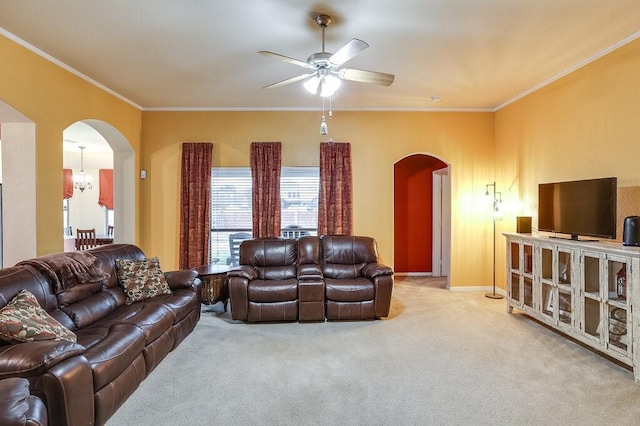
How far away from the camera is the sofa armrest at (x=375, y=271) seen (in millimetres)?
4555

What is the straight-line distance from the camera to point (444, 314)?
190 inches

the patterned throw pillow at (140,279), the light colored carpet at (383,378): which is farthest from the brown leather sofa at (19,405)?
the patterned throw pillow at (140,279)

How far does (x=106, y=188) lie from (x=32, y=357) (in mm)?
8761

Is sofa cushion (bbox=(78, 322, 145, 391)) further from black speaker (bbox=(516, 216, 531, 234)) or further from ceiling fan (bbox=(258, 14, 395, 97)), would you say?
black speaker (bbox=(516, 216, 531, 234))

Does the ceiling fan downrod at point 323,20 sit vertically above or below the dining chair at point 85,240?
above

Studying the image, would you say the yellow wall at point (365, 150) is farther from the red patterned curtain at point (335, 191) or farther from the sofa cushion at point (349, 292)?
the sofa cushion at point (349, 292)

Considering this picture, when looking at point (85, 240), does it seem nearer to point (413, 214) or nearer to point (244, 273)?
point (244, 273)

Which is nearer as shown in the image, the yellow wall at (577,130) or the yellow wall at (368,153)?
the yellow wall at (577,130)

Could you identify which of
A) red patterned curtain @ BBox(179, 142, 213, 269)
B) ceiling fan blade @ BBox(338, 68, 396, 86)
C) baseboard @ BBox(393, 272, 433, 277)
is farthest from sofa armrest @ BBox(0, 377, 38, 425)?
baseboard @ BBox(393, 272, 433, 277)

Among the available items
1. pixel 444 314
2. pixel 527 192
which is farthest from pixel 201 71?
pixel 527 192

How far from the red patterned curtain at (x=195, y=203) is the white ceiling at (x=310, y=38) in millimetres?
1180

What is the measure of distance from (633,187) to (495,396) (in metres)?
2.43

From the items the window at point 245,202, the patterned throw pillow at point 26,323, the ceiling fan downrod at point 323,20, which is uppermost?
the ceiling fan downrod at point 323,20

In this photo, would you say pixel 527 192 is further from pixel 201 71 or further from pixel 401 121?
pixel 201 71
